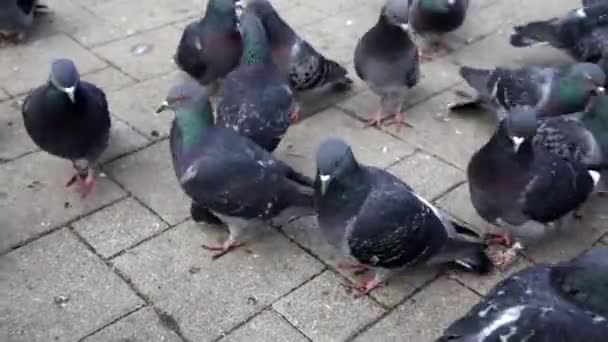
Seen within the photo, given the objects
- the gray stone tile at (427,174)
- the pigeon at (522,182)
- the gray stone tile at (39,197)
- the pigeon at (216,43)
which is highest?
the pigeon at (522,182)

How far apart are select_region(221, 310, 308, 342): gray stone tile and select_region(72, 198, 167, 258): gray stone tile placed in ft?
2.87

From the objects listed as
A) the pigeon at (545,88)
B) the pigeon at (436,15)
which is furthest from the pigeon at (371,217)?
the pigeon at (436,15)

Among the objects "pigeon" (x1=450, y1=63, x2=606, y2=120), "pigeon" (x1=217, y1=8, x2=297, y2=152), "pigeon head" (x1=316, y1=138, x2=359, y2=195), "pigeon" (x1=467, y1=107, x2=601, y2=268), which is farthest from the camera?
"pigeon" (x1=450, y1=63, x2=606, y2=120)

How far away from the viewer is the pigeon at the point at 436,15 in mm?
5688

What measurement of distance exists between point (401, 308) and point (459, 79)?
8.36 ft

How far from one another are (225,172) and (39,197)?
129 centimetres

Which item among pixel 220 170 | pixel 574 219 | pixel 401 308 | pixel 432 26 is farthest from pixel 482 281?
pixel 432 26

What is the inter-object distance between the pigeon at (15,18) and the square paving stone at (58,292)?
97.5 inches

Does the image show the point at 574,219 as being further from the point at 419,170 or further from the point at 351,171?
the point at 351,171

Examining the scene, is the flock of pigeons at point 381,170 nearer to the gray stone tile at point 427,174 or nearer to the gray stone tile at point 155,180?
the gray stone tile at point 155,180

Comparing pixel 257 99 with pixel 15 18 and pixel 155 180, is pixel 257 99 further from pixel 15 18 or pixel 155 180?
pixel 15 18

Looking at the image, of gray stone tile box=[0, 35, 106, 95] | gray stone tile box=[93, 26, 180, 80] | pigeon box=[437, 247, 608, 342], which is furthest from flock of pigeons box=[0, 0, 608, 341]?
gray stone tile box=[0, 35, 106, 95]

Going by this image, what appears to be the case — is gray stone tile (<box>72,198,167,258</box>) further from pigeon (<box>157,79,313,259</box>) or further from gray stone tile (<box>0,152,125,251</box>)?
pigeon (<box>157,79,313,259</box>)

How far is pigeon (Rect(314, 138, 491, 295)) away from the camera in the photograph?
3.47 meters
